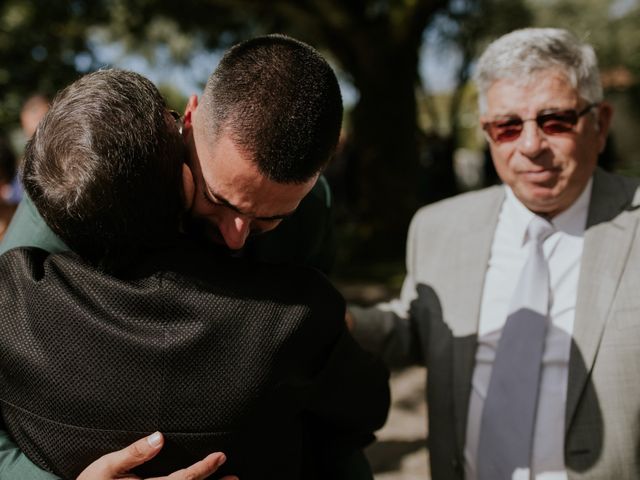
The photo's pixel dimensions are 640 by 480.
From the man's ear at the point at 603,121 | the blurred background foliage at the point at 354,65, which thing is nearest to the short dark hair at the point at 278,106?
the man's ear at the point at 603,121

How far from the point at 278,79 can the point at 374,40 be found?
29.5ft

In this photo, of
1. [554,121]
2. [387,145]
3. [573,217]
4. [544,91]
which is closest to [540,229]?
[573,217]

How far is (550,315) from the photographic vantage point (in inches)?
86.4

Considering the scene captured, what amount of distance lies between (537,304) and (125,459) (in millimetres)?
1439

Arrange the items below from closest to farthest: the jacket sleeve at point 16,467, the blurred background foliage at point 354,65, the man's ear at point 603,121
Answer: the jacket sleeve at point 16,467
the man's ear at point 603,121
the blurred background foliage at point 354,65

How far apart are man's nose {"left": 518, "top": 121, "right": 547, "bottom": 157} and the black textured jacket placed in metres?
1.11

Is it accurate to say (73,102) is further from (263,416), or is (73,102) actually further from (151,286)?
(263,416)

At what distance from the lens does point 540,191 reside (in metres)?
2.27

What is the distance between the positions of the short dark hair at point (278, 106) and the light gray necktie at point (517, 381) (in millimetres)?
995

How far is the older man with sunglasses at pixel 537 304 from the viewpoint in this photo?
205 cm

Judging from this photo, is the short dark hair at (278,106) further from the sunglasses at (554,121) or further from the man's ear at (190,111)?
the sunglasses at (554,121)

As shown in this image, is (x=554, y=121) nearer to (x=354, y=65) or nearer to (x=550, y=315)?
(x=550, y=315)

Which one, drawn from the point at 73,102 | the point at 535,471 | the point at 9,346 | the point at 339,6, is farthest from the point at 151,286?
the point at 339,6

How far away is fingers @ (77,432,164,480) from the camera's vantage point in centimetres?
137
